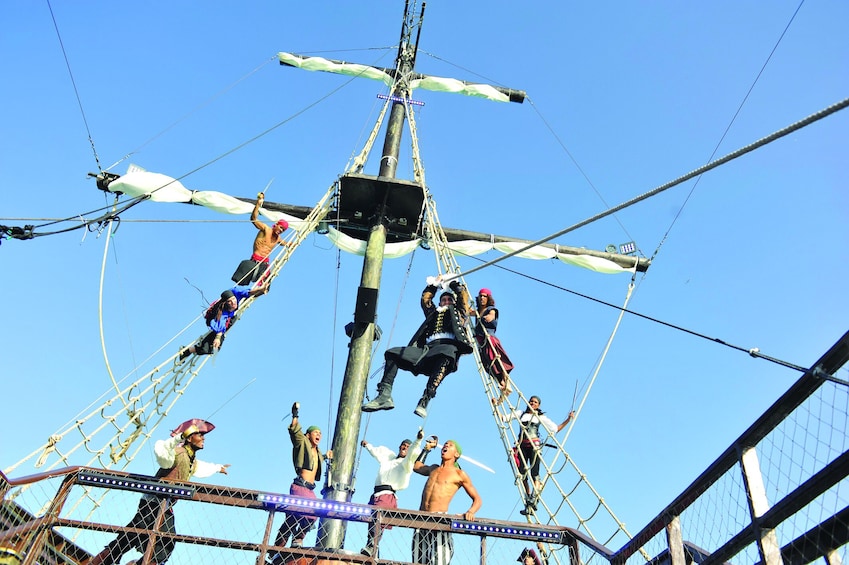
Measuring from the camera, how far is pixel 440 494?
6523mm

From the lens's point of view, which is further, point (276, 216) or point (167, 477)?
point (276, 216)

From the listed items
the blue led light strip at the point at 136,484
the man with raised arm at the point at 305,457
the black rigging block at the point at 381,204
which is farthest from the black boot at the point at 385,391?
the blue led light strip at the point at 136,484

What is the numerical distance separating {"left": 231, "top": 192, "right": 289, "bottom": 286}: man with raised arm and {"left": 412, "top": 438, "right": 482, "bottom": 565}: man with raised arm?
3.89 metres

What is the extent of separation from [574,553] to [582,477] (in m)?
4.03

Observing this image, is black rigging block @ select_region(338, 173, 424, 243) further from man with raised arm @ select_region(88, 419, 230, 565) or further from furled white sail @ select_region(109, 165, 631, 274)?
man with raised arm @ select_region(88, 419, 230, 565)

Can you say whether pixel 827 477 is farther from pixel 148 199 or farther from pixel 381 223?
pixel 148 199

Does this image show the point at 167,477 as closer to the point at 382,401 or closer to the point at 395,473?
the point at 395,473

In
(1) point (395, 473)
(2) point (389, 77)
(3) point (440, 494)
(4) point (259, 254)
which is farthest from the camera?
(2) point (389, 77)

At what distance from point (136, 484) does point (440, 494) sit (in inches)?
103

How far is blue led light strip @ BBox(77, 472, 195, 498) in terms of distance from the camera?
17.3 ft

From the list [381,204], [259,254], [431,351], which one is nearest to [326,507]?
[431,351]

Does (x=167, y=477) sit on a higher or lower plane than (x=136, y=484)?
higher

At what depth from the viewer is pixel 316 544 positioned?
6195 millimetres

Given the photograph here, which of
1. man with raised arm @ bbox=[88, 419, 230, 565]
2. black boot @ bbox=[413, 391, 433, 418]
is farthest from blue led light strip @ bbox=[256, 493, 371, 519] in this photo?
black boot @ bbox=[413, 391, 433, 418]
